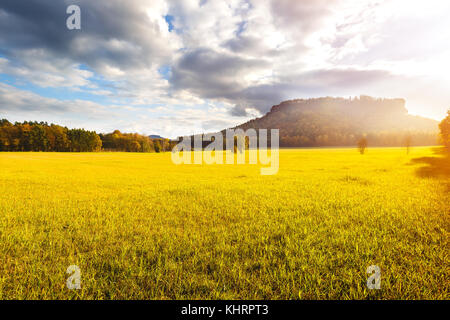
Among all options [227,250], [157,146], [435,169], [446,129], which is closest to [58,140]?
[157,146]

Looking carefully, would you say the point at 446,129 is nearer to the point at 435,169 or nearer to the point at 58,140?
the point at 435,169

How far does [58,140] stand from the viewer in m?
109

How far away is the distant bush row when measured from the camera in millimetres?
101250

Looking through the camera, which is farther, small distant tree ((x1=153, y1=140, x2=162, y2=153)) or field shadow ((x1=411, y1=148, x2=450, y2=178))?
small distant tree ((x1=153, y1=140, x2=162, y2=153))

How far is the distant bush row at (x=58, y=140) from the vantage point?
10125cm

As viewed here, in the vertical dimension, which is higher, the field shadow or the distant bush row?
the distant bush row

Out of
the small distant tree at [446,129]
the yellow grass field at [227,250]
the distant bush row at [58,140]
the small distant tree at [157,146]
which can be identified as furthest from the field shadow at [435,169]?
the small distant tree at [157,146]

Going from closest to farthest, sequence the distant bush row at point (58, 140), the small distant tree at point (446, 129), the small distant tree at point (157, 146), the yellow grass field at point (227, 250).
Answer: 1. the yellow grass field at point (227, 250)
2. the small distant tree at point (446, 129)
3. the distant bush row at point (58, 140)
4. the small distant tree at point (157, 146)

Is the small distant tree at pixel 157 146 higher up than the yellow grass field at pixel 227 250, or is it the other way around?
the small distant tree at pixel 157 146

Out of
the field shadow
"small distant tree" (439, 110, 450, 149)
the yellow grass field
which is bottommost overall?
the yellow grass field

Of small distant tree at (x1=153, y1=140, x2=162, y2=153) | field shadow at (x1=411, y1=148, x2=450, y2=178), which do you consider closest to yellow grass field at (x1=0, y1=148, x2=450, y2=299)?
field shadow at (x1=411, y1=148, x2=450, y2=178)

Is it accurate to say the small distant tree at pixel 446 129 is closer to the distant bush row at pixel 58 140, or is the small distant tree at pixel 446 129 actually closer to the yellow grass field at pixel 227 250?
the yellow grass field at pixel 227 250

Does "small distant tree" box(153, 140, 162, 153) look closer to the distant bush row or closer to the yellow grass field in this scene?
→ the distant bush row
